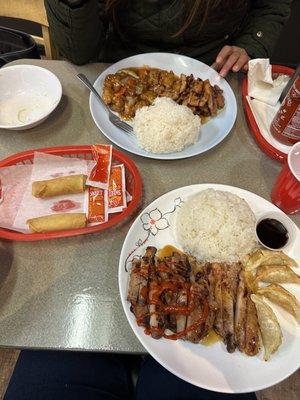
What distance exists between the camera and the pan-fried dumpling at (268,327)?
41.7 inches

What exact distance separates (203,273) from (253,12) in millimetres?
1720

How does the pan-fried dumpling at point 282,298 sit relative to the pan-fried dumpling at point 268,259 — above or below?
below

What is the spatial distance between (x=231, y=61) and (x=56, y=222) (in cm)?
132

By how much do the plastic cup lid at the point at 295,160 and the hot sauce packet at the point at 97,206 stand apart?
0.78 m

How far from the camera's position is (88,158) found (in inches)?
59.3

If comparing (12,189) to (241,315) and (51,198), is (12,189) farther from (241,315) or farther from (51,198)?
(241,315)

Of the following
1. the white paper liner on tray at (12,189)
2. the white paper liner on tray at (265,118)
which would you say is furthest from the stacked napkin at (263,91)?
the white paper liner on tray at (12,189)

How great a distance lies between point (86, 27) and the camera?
5.36ft

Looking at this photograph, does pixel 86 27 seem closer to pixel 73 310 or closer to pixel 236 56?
pixel 236 56

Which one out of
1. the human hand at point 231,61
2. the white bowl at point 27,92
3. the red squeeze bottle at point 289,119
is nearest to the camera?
the red squeeze bottle at point 289,119

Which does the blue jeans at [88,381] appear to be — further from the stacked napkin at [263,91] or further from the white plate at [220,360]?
the stacked napkin at [263,91]

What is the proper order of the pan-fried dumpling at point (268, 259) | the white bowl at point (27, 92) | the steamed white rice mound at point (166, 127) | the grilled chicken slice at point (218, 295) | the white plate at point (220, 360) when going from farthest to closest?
the white bowl at point (27, 92) < the steamed white rice mound at point (166, 127) < the pan-fried dumpling at point (268, 259) < the grilled chicken slice at point (218, 295) < the white plate at point (220, 360)

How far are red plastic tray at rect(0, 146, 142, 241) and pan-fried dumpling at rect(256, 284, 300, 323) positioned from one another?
0.62 meters

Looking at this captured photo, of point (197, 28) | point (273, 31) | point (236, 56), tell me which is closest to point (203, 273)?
point (236, 56)
